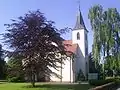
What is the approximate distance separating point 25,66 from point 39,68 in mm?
1785

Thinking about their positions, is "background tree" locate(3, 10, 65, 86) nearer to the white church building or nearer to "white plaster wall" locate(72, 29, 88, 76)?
the white church building

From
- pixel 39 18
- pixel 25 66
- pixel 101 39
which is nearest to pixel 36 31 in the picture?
pixel 39 18

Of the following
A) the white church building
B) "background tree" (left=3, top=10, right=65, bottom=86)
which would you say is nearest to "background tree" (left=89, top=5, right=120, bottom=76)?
the white church building

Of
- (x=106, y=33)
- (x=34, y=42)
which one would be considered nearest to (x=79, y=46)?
(x=106, y=33)

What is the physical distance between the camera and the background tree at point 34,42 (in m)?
30.6

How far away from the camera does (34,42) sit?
30844 mm

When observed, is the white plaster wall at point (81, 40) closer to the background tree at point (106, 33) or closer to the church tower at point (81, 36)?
the church tower at point (81, 36)

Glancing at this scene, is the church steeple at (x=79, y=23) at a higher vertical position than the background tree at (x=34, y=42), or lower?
higher

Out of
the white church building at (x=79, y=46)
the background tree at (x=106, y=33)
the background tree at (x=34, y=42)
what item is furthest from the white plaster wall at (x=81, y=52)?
the background tree at (x=34, y=42)

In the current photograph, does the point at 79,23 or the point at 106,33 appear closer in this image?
the point at 106,33

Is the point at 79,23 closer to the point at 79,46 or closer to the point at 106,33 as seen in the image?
the point at 79,46

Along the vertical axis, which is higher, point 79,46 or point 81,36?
point 81,36

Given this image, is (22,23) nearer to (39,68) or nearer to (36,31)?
(36,31)

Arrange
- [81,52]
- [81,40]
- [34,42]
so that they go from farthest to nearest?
[81,40], [81,52], [34,42]
